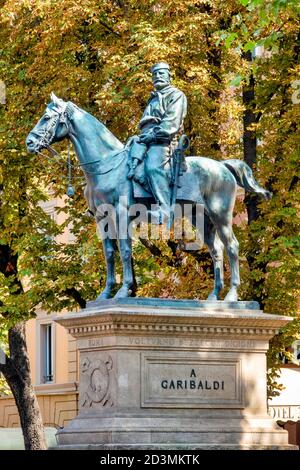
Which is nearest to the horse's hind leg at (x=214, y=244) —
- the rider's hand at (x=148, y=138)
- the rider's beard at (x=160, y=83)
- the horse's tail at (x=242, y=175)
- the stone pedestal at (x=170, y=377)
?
the horse's tail at (x=242, y=175)

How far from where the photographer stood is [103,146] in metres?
21.6

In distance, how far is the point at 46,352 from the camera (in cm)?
4772

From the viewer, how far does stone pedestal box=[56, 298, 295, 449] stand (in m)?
20.3

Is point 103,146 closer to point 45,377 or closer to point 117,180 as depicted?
point 117,180

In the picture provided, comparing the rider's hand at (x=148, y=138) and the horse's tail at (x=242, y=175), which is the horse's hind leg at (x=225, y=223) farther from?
the rider's hand at (x=148, y=138)

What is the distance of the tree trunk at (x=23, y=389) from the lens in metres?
34.4

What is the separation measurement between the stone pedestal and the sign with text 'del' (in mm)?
13

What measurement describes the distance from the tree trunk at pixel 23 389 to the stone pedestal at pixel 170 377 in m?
13.4

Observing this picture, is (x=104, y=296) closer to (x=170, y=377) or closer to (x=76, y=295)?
(x=170, y=377)

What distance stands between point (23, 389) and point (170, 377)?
14491 millimetres

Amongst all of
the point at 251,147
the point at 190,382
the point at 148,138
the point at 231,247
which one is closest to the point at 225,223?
the point at 231,247

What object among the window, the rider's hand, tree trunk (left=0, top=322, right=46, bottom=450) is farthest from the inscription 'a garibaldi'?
the window

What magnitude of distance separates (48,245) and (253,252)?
14.2 feet

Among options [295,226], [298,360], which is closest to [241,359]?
[295,226]
